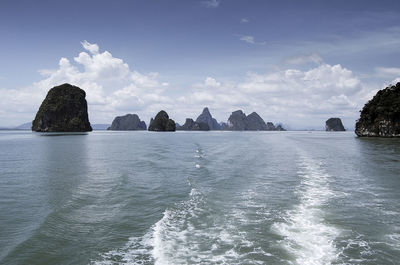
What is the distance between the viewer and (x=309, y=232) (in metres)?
11.6

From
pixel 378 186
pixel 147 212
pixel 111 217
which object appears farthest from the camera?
pixel 378 186

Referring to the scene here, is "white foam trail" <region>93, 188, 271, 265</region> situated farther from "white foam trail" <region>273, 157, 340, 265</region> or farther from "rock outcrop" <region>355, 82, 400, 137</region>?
"rock outcrop" <region>355, 82, 400, 137</region>

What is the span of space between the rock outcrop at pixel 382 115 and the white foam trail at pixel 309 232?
348 ft

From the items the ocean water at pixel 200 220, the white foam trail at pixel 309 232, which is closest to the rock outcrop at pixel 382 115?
the ocean water at pixel 200 220

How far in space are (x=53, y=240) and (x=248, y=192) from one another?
1247cm

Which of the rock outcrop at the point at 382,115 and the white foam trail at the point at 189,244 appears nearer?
the white foam trail at the point at 189,244

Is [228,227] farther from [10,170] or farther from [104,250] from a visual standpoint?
[10,170]

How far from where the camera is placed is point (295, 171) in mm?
28250

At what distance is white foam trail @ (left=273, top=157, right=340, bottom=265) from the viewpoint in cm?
940

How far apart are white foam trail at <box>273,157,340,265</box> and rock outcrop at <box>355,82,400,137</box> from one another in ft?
348

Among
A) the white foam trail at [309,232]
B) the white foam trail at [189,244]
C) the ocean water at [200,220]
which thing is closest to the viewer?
the white foam trail at [189,244]

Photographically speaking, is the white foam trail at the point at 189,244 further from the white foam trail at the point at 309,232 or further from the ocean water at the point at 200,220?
the white foam trail at the point at 309,232

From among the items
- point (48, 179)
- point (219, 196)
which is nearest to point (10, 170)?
point (48, 179)

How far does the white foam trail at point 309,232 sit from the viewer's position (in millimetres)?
9398
